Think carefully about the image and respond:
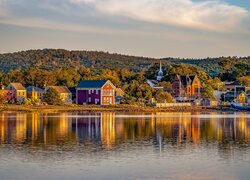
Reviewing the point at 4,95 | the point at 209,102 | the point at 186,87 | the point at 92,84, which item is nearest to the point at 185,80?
the point at 186,87

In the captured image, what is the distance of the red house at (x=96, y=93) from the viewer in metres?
115

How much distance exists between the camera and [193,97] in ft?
449

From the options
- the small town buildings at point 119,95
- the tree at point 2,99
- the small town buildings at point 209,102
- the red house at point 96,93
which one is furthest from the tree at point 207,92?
the tree at point 2,99

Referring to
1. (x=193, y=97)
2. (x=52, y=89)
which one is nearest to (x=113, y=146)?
(x=52, y=89)

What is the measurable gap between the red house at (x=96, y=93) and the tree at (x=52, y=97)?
31.2 feet

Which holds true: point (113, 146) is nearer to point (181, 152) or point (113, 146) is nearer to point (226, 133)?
point (181, 152)

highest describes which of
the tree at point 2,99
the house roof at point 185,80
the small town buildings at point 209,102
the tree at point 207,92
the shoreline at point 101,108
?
the house roof at point 185,80

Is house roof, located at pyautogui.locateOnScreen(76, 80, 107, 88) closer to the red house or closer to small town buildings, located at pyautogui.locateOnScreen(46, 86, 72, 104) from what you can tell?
the red house

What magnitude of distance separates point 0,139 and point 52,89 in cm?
6442

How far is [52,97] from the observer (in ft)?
349

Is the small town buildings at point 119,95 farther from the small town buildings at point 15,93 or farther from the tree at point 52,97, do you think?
the small town buildings at point 15,93

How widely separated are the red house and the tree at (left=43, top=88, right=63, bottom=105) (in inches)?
374

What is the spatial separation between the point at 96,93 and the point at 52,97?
1155cm

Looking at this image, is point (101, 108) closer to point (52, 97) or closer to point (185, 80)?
point (52, 97)
